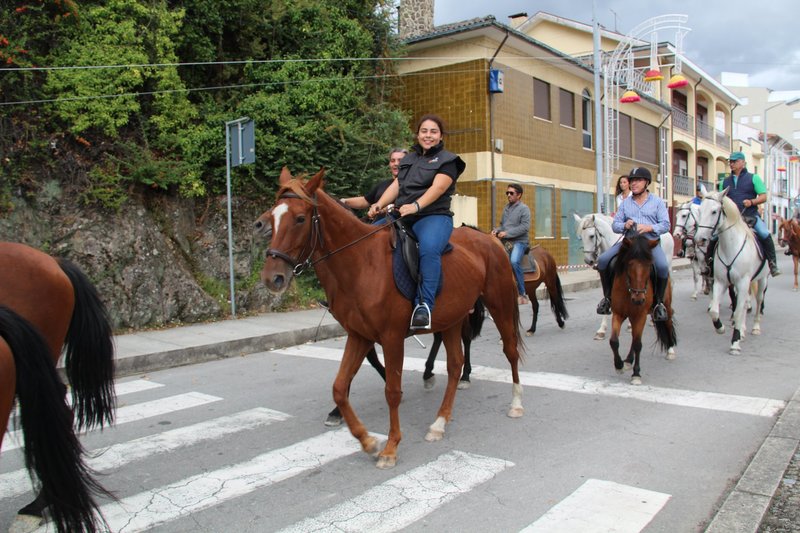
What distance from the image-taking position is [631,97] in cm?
2006

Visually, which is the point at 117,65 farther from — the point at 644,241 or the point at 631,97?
the point at 631,97

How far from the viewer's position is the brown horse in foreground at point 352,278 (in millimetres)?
4027

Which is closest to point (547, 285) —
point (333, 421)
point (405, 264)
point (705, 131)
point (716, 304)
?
point (716, 304)

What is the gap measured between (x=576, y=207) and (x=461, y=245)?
1953cm

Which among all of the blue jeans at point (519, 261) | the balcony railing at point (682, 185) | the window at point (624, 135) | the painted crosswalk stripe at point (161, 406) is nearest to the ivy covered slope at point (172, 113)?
the painted crosswalk stripe at point (161, 406)

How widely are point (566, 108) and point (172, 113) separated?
15.8 m

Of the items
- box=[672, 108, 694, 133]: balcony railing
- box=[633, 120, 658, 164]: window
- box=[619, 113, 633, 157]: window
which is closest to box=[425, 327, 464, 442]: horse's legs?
box=[619, 113, 633, 157]: window

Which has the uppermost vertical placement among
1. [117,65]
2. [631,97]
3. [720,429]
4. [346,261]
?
[631,97]

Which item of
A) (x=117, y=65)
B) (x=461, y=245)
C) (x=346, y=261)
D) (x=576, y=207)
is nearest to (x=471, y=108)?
→ (x=576, y=207)

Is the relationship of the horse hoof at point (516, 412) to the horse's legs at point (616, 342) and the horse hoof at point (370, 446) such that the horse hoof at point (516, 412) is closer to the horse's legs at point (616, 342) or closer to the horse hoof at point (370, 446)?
the horse hoof at point (370, 446)

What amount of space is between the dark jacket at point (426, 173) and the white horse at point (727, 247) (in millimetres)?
5482

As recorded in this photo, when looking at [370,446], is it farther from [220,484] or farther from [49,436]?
[49,436]

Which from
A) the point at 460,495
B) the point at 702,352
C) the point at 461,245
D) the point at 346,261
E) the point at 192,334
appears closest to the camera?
the point at 460,495

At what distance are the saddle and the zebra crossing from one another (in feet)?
4.16
